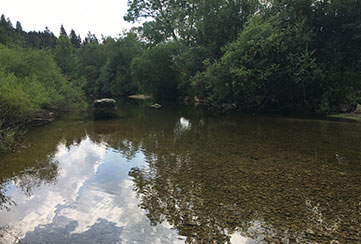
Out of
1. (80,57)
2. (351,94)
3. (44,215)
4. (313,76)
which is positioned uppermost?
(80,57)

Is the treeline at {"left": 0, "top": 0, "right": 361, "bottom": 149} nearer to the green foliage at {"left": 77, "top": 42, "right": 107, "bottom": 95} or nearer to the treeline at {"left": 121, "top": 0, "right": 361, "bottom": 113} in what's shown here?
the treeline at {"left": 121, "top": 0, "right": 361, "bottom": 113}

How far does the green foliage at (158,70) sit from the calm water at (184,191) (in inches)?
1275

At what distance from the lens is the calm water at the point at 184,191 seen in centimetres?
527

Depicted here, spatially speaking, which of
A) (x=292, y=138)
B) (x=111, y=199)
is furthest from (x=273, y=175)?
(x=292, y=138)

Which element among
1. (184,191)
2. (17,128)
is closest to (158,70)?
(17,128)

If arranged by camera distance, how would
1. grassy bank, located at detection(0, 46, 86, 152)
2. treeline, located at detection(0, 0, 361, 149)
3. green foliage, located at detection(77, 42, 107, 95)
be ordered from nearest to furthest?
grassy bank, located at detection(0, 46, 86, 152)
treeline, located at detection(0, 0, 361, 149)
green foliage, located at detection(77, 42, 107, 95)

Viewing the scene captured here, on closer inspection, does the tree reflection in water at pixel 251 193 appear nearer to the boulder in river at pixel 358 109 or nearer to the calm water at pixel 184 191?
the calm water at pixel 184 191

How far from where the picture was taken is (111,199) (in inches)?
274

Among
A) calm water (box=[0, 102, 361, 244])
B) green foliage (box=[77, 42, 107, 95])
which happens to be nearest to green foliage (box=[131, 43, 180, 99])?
green foliage (box=[77, 42, 107, 95])

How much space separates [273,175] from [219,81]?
683 inches

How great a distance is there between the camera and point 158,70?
4478cm

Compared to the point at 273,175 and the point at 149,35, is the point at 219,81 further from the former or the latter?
the point at 149,35

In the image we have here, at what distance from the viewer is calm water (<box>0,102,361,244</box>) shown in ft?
17.3

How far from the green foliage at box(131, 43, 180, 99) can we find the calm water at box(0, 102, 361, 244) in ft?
106
